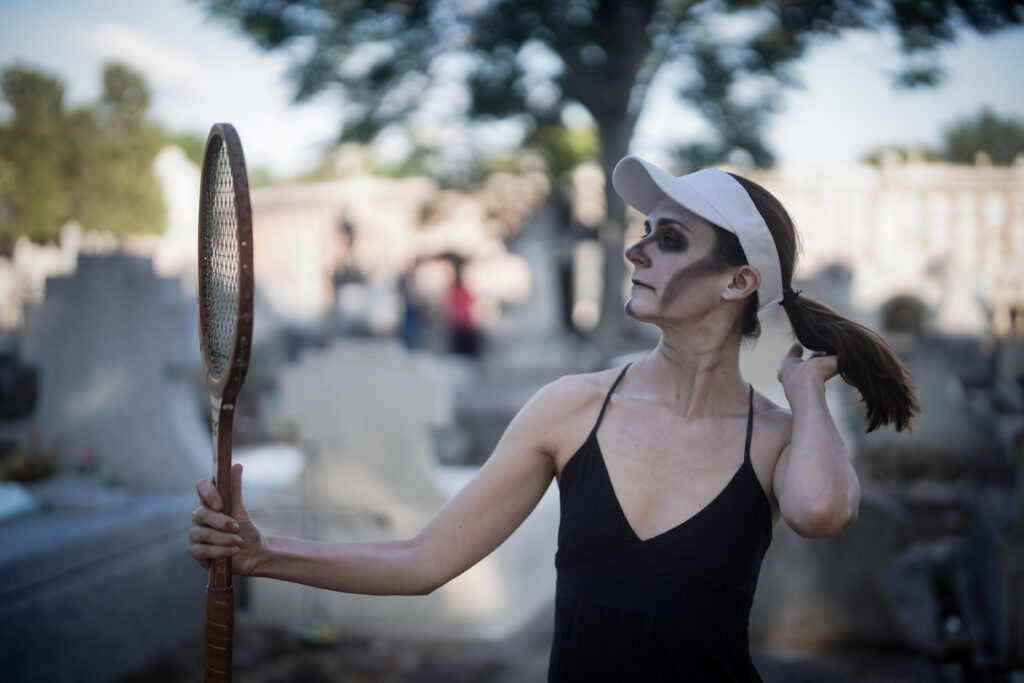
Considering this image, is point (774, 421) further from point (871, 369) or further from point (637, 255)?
point (637, 255)

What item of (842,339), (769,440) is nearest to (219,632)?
(769,440)

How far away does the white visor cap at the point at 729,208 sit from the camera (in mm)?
1834

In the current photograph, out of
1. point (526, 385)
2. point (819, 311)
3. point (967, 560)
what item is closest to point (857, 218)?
point (526, 385)

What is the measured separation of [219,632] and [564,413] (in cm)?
86

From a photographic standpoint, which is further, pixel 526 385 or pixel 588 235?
pixel 588 235

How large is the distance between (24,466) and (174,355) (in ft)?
3.59

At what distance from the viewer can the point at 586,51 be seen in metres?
12.4

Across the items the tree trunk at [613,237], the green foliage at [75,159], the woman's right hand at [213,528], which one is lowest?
the woman's right hand at [213,528]

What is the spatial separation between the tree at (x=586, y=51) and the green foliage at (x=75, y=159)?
8.43m

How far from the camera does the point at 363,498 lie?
533 centimetres

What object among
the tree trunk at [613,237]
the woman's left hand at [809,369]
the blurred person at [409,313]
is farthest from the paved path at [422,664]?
the blurred person at [409,313]

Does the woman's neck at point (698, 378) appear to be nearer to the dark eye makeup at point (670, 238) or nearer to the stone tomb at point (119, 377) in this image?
the dark eye makeup at point (670, 238)

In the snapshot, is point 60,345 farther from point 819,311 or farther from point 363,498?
point 819,311

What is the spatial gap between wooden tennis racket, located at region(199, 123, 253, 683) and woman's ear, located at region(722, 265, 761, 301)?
1.02 m
